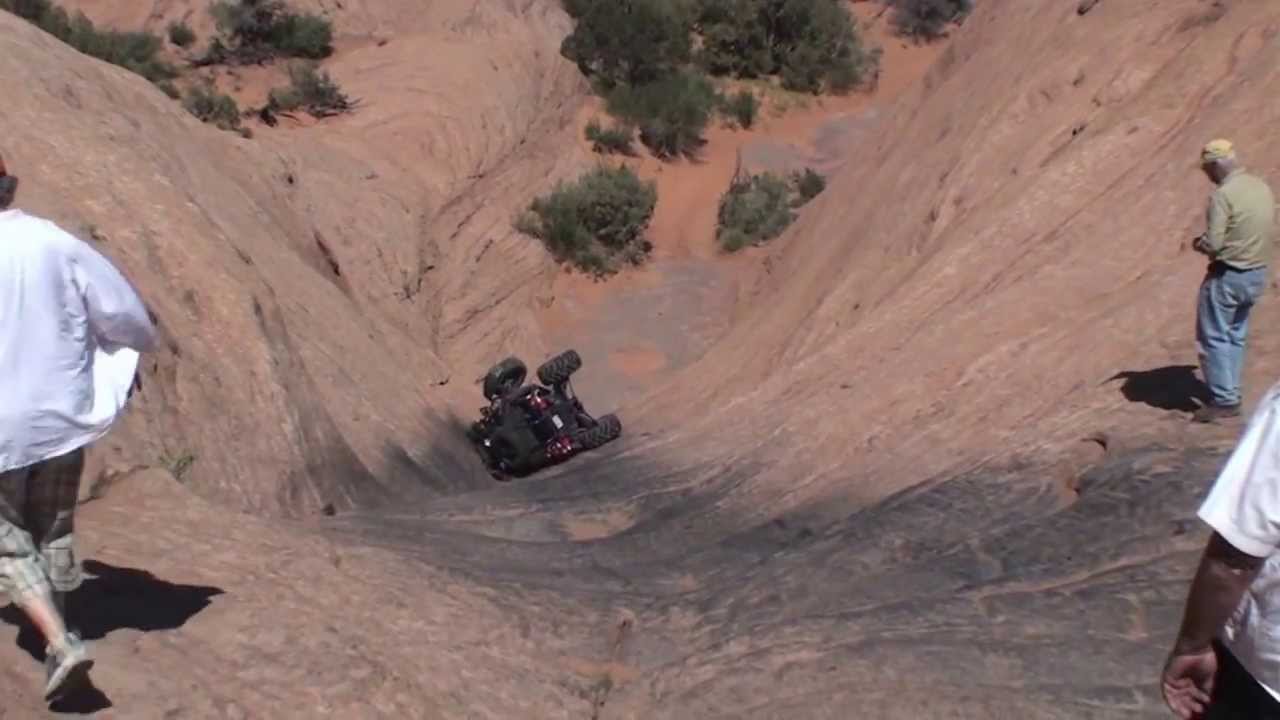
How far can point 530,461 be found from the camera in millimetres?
12297

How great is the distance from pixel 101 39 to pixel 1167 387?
16.9 metres

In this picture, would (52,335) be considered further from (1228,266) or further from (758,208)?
(758,208)

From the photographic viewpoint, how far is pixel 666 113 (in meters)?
24.5

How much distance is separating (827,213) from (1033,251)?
5964mm

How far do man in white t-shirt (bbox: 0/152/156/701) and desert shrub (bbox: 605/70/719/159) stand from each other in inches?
781

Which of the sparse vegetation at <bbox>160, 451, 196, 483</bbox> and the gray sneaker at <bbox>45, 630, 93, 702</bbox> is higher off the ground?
the sparse vegetation at <bbox>160, 451, 196, 483</bbox>

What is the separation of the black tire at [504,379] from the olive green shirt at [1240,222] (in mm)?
6835

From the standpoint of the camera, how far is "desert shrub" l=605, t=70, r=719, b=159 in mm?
24281

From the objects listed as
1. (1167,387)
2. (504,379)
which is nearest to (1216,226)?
(1167,387)

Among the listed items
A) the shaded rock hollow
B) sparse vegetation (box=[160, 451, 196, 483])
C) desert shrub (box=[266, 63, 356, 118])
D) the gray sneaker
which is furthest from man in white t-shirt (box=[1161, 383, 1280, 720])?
desert shrub (box=[266, 63, 356, 118])

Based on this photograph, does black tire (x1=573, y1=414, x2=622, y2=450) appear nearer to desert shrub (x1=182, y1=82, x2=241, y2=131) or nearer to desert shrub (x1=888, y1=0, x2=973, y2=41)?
desert shrub (x1=182, y1=82, x2=241, y2=131)

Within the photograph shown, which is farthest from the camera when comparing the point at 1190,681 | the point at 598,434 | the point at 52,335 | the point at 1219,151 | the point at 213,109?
the point at 213,109

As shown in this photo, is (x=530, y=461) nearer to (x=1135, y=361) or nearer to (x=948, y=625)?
(x=1135, y=361)

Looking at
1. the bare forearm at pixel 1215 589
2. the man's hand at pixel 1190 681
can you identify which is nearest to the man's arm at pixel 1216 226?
the man's hand at pixel 1190 681
